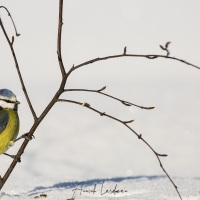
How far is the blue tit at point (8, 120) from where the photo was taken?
3850 millimetres

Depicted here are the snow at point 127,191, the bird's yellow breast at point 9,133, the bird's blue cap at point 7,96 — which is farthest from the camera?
the snow at point 127,191

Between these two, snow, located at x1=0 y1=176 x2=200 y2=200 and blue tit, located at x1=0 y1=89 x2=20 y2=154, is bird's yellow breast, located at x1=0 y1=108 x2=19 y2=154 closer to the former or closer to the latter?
blue tit, located at x1=0 y1=89 x2=20 y2=154

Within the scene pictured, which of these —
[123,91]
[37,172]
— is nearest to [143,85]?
[123,91]

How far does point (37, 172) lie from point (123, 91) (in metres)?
9.32

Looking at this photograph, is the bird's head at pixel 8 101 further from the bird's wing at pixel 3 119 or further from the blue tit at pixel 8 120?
the bird's wing at pixel 3 119

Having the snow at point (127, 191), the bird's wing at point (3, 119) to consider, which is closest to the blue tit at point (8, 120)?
the bird's wing at point (3, 119)

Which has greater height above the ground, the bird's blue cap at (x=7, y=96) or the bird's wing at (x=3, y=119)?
the bird's blue cap at (x=7, y=96)

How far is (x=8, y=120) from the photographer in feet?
13.1

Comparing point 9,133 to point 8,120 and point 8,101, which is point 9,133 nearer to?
point 8,120

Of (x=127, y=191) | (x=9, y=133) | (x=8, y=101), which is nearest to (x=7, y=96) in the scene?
(x=8, y=101)

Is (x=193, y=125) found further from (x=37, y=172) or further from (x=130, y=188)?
(x=130, y=188)

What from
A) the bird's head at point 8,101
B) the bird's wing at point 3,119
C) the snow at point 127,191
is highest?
the bird's head at point 8,101

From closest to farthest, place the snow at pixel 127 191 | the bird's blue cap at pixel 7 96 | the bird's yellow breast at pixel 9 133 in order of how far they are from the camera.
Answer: the bird's yellow breast at pixel 9 133, the bird's blue cap at pixel 7 96, the snow at pixel 127 191

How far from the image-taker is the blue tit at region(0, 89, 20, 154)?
3.85 metres
